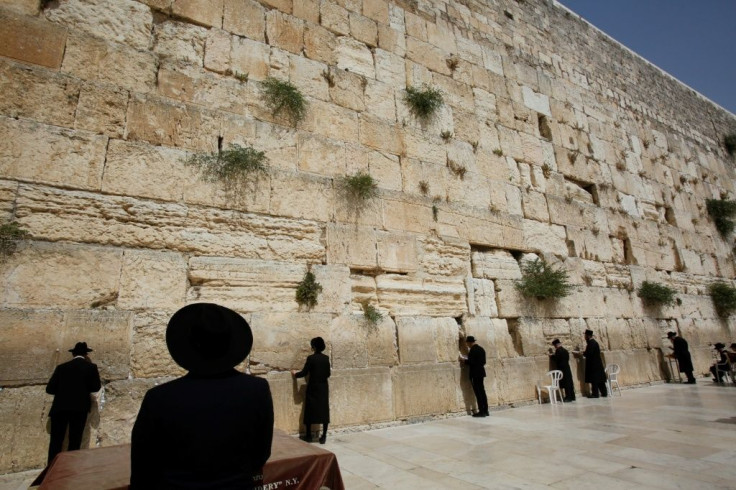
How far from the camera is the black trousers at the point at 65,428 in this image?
3.57m

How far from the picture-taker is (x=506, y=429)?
5.00m

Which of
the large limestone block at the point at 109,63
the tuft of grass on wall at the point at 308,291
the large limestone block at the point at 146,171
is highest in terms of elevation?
the large limestone block at the point at 109,63

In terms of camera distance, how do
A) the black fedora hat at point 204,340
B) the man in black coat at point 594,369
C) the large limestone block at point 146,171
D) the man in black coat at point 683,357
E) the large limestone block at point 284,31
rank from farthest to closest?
the man in black coat at point 683,357
the man in black coat at point 594,369
the large limestone block at point 284,31
the large limestone block at point 146,171
the black fedora hat at point 204,340

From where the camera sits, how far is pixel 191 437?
57.7 inches

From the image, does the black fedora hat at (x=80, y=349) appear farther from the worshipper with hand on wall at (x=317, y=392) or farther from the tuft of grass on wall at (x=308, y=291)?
the tuft of grass on wall at (x=308, y=291)

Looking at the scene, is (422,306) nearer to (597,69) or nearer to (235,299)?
(235,299)

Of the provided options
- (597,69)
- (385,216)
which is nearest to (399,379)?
(385,216)

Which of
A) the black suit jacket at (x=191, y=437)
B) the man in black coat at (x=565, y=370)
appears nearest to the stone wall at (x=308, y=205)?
the man in black coat at (x=565, y=370)

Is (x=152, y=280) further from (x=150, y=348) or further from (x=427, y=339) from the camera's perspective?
(x=427, y=339)

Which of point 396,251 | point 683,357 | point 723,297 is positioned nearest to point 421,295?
point 396,251

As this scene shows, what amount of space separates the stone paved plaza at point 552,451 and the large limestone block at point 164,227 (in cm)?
222

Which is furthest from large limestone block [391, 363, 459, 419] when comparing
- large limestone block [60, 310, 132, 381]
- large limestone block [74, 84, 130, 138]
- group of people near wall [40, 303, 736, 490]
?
large limestone block [74, 84, 130, 138]

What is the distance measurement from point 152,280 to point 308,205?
2125mm

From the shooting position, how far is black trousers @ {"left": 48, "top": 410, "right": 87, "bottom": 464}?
3.57m
